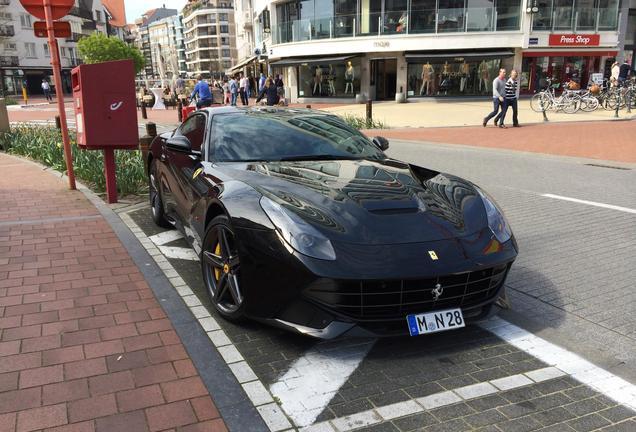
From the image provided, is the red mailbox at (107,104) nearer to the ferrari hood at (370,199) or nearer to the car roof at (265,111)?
the car roof at (265,111)

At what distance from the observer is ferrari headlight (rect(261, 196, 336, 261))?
2.92 metres

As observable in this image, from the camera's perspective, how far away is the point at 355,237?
3002mm

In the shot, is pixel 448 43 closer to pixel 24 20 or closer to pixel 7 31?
pixel 7 31

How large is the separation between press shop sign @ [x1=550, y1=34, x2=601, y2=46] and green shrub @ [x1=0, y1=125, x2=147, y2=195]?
1166 inches

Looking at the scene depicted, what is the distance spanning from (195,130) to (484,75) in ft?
99.8

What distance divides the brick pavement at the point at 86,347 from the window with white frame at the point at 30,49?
2893 inches

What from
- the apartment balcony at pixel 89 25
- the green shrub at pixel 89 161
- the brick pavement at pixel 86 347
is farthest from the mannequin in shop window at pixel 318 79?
the apartment balcony at pixel 89 25

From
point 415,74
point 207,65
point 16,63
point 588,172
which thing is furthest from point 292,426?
point 207,65

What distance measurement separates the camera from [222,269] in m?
3.61

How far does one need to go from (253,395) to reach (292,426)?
34cm

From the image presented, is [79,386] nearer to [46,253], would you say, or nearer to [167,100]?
[46,253]

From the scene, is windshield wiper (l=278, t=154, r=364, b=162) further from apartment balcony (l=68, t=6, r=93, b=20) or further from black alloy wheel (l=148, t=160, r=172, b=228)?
apartment balcony (l=68, t=6, r=93, b=20)

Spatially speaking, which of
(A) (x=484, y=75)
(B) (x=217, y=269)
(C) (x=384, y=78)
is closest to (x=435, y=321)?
(B) (x=217, y=269)

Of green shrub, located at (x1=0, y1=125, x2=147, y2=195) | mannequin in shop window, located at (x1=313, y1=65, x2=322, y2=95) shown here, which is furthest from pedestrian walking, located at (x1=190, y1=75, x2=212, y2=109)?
mannequin in shop window, located at (x1=313, y1=65, x2=322, y2=95)
